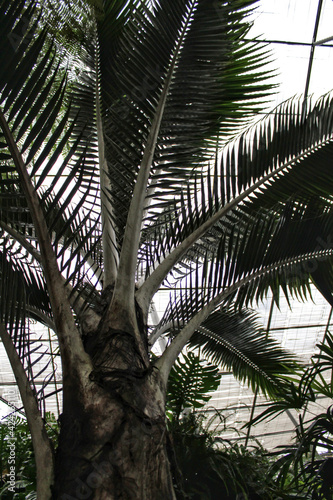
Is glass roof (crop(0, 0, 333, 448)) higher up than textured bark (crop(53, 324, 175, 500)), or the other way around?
glass roof (crop(0, 0, 333, 448))

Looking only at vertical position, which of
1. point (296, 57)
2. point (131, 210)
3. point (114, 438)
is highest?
point (296, 57)

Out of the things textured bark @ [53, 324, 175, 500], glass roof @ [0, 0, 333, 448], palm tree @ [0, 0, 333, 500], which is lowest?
textured bark @ [53, 324, 175, 500]

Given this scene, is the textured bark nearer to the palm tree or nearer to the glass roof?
the palm tree

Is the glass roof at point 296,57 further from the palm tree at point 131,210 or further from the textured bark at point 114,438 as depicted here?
the textured bark at point 114,438

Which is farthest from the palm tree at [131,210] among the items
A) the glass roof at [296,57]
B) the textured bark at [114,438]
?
the glass roof at [296,57]

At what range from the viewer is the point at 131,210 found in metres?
1.93

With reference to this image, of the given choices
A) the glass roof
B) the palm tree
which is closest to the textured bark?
the palm tree

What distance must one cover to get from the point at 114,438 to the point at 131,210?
0.97 meters

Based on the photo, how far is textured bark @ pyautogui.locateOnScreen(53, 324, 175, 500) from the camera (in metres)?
1.21

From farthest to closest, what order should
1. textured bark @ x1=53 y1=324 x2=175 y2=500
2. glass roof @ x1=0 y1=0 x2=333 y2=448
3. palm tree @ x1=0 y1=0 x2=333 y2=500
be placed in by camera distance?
glass roof @ x1=0 y1=0 x2=333 y2=448 → palm tree @ x1=0 y1=0 x2=333 y2=500 → textured bark @ x1=53 y1=324 x2=175 y2=500

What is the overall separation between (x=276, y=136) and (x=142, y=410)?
1.59 m

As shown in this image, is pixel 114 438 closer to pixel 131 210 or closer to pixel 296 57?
pixel 131 210

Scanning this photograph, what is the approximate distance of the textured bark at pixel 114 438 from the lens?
3.96 feet

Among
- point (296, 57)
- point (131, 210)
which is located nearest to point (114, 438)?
point (131, 210)
